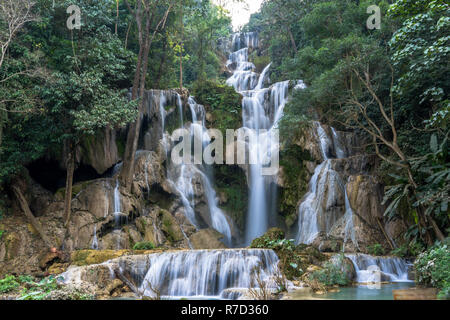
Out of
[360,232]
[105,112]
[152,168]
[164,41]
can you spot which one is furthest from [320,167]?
[164,41]

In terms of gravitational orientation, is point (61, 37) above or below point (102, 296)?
above

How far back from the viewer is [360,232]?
13328 millimetres

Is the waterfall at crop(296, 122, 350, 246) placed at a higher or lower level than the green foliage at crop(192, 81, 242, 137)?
lower

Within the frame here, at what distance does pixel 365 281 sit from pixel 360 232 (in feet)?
12.8

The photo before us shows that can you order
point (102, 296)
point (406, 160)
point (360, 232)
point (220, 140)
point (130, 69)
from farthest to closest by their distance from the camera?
point (220, 140) → point (130, 69) → point (360, 232) → point (406, 160) → point (102, 296)

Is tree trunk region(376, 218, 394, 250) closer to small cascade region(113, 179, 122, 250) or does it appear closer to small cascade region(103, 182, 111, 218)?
small cascade region(113, 179, 122, 250)

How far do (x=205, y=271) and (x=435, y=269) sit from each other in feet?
20.0

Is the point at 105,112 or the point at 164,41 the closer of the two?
the point at 105,112

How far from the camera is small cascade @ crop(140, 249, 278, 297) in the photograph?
9562 mm

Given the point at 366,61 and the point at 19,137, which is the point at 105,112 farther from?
the point at 366,61

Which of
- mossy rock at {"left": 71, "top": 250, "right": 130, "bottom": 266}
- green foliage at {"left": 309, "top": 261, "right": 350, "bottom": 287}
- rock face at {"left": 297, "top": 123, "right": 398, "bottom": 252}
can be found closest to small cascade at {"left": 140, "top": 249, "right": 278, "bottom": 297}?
green foliage at {"left": 309, "top": 261, "right": 350, "bottom": 287}

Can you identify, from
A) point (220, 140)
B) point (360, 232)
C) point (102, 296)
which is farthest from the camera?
point (220, 140)

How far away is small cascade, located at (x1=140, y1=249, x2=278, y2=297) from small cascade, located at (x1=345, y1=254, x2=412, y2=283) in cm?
280

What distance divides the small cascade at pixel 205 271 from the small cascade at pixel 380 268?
9.18 feet
